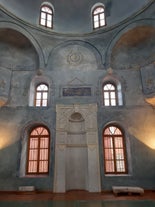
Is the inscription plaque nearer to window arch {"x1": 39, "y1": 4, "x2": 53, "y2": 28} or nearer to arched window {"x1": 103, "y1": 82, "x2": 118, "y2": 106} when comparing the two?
arched window {"x1": 103, "y1": 82, "x2": 118, "y2": 106}

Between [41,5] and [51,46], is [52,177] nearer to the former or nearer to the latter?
[51,46]

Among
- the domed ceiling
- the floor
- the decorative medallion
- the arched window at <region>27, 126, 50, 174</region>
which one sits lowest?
the floor

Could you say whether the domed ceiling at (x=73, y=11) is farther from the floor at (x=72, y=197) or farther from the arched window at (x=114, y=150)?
the floor at (x=72, y=197)

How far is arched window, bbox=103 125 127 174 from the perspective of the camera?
8031 mm

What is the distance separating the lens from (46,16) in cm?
1045

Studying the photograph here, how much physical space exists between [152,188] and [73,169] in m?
3.58

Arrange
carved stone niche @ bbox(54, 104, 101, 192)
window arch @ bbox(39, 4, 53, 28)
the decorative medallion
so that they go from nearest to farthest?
carved stone niche @ bbox(54, 104, 101, 192)
the decorative medallion
window arch @ bbox(39, 4, 53, 28)

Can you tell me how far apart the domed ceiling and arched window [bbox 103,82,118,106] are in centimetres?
363

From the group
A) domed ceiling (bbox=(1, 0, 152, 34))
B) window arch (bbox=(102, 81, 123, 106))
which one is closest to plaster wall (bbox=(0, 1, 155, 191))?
window arch (bbox=(102, 81, 123, 106))

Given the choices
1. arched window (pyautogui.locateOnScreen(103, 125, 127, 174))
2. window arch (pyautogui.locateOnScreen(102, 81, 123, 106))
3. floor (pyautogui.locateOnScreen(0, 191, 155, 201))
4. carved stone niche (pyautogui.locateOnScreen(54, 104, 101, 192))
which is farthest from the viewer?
window arch (pyautogui.locateOnScreen(102, 81, 123, 106))

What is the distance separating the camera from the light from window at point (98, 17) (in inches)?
407

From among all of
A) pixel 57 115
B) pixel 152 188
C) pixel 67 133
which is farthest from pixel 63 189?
pixel 152 188

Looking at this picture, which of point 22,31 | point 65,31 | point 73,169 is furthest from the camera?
point 65,31

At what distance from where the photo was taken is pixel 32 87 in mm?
9289
